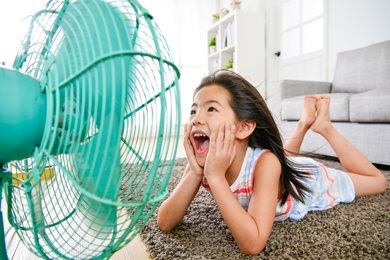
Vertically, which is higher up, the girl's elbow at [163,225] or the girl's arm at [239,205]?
the girl's arm at [239,205]

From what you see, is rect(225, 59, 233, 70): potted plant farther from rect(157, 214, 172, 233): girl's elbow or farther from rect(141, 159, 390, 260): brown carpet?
rect(157, 214, 172, 233): girl's elbow

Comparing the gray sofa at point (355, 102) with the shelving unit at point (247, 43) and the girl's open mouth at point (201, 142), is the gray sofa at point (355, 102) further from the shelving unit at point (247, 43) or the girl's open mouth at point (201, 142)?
the girl's open mouth at point (201, 142)

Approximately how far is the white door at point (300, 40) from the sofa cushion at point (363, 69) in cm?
49

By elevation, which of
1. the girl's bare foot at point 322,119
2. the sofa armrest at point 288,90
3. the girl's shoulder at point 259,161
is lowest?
the girl's shoulder at point 259,161

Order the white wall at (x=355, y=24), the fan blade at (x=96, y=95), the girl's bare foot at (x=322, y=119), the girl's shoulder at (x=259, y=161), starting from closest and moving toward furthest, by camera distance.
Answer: the fan blade at (x=96, y=95) < the girl's shoulder at (x=259, y=161) < the girl's bare foot at (x=322, y=119) < the white wall at (x=355, y=24)

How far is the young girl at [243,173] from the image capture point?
63 centimetres

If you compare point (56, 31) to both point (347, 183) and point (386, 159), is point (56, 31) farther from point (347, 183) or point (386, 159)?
point (386, 159)

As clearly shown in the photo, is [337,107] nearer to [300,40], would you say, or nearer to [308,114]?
[308,114]

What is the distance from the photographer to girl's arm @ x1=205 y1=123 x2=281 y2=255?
601 mm

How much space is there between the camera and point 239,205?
0.63 meters

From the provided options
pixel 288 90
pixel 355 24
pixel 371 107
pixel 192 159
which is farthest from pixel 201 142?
pixel 355 24

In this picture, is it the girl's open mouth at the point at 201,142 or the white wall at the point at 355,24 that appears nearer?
the girl's open mouth at the point at 201,142

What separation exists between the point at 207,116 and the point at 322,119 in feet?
2.37

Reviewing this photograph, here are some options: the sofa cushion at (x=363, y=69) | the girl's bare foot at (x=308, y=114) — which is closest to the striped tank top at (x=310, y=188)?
the girl's bare foot at (x=308, y=114)
